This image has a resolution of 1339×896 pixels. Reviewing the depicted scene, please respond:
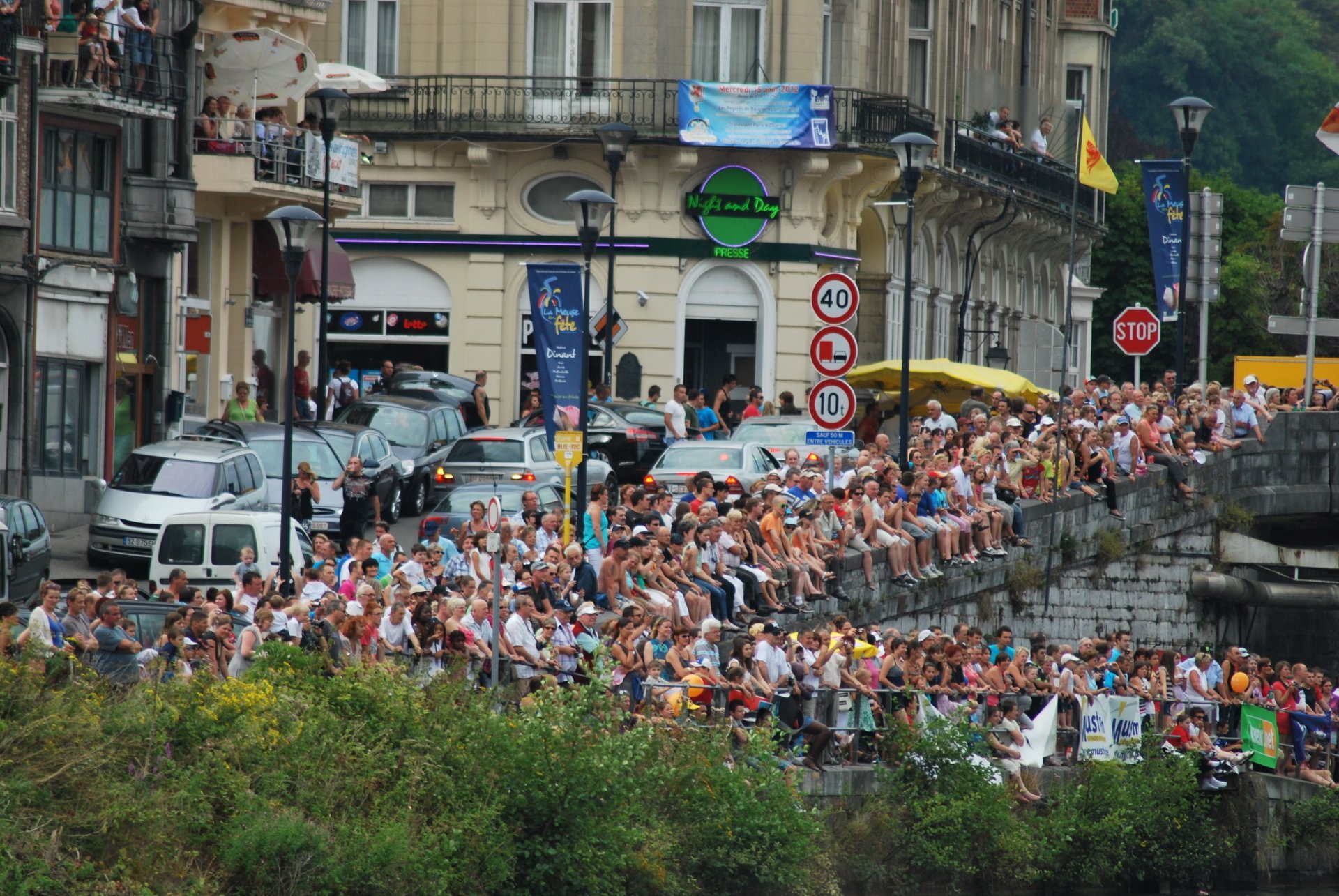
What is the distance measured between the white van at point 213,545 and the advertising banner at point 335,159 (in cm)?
1446

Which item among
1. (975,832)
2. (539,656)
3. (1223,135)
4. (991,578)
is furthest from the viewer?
(1223,135)

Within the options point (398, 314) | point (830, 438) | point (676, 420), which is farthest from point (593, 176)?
point (830, 438)

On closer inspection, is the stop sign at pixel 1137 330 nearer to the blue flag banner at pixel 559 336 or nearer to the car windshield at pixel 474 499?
the car windshield at pixel 474 499

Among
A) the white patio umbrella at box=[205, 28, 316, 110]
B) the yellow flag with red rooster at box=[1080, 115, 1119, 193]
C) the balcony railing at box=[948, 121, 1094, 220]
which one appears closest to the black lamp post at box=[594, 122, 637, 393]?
the white patio umbrella at box=[205, 28, 316, 110]

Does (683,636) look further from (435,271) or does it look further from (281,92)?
(435,271)

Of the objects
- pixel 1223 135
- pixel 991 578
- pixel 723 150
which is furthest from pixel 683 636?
pixel 1223 135

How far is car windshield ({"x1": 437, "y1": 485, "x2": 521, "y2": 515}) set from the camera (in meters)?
31.0

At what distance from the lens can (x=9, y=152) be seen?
33844 mm

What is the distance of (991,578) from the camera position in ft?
110

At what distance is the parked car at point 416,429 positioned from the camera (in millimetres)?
35991

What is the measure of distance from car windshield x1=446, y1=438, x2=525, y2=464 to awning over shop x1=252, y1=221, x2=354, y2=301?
8250mm

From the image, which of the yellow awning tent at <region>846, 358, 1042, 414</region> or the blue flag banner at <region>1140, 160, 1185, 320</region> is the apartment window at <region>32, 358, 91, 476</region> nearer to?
the yellow awning tent at <region>846, 358, 1042, 414</region>

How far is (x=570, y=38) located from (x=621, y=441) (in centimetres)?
1256

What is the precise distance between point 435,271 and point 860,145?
27.3ft
